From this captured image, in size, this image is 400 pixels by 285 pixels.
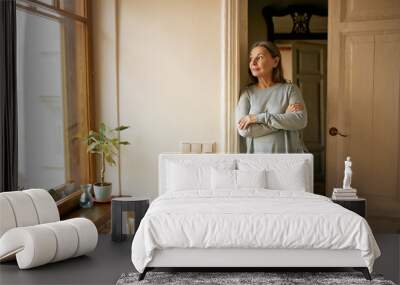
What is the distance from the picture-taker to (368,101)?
18.4 feet

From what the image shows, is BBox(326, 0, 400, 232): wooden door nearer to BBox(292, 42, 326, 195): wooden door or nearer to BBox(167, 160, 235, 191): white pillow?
BBox(292, 42, 326, 195): wooden door

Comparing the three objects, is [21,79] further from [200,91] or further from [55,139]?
[200,91]

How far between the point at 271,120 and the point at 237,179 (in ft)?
2.40

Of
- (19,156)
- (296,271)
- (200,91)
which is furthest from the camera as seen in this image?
(200,91)

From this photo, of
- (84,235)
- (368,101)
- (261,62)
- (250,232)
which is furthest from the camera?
(368,101)

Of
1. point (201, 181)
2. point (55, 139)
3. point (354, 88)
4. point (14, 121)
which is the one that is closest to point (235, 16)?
point (354, 88)

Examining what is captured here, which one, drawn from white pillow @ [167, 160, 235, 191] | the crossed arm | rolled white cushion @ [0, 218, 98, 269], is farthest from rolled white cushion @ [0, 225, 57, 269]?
the crossed arm

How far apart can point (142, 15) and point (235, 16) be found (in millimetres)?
995

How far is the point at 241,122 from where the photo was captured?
211 inches

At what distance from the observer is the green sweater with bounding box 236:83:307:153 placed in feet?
17.5

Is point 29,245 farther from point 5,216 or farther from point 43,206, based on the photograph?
point 43,206

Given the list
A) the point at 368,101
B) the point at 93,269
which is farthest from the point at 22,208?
the point at 368,101

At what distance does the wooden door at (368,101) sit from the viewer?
5.53 meters

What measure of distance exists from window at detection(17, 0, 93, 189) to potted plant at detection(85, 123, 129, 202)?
0.61 feet
